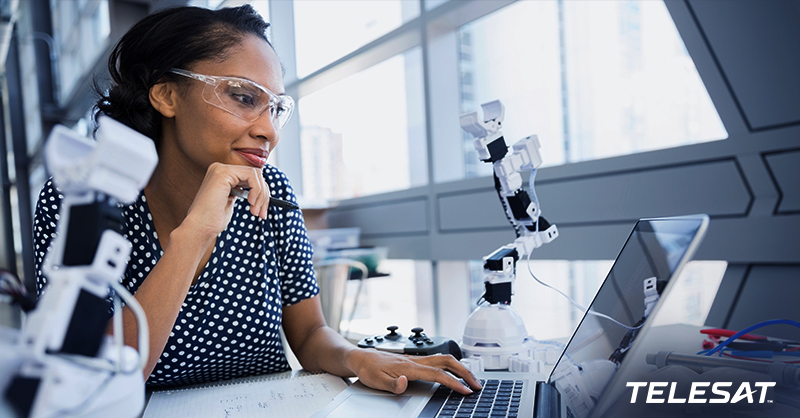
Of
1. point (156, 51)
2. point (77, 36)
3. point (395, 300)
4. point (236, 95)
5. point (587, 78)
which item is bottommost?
point (395, 300)

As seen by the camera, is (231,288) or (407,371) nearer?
(407,371)

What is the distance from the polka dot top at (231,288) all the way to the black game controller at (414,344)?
0.28 m

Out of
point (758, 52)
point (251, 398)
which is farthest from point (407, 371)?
point (758, 52)

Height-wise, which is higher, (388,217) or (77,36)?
(77,36)

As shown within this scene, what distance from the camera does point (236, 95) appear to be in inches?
40.9

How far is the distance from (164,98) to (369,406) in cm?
82

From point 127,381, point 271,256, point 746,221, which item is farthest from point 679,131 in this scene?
point 127,381

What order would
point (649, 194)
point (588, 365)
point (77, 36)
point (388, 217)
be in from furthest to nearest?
point (77, 36), point (388, 217), point (649, 194), point (588, 365)

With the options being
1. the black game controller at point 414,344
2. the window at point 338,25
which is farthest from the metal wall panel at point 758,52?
the window at point 338,25

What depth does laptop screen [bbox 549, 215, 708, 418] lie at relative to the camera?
A: 52 centimetres

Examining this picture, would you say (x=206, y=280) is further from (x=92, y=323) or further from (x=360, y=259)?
(x=360, y=259)

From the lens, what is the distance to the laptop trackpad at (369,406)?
0.68m

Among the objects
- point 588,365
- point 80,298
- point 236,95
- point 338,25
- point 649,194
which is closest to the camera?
point 80,298

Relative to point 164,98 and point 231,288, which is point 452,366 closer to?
point 231,288
